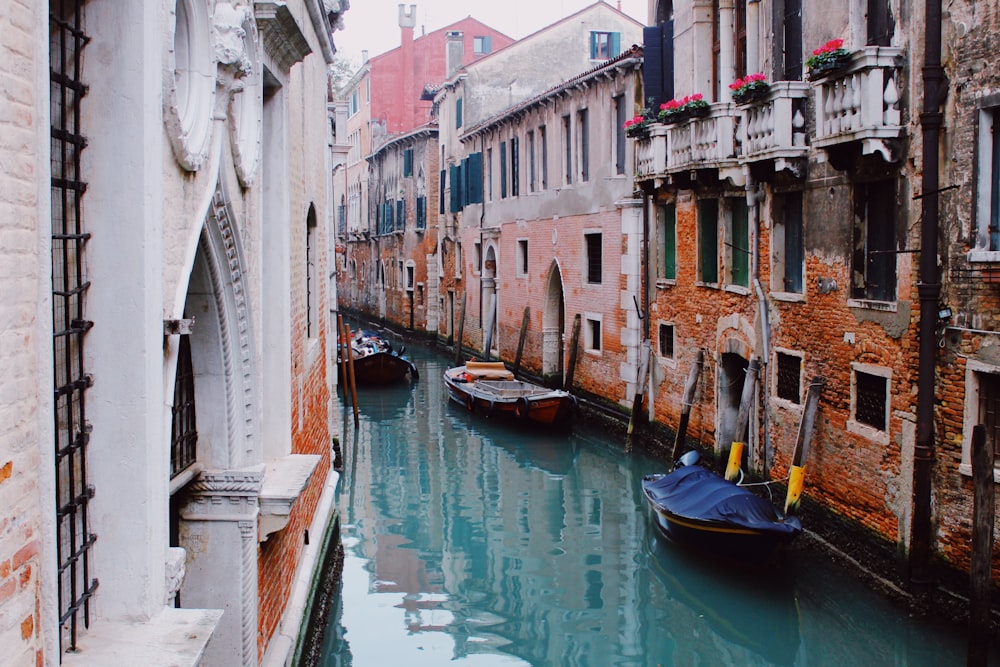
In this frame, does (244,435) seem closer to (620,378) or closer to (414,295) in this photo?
(620,378)

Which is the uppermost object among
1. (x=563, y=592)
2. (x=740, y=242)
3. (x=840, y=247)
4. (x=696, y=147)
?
(x=696, y=147)

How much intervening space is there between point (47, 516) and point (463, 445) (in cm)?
1349

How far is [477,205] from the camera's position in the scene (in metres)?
A: 24.7

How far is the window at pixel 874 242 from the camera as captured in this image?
8859 millimetres

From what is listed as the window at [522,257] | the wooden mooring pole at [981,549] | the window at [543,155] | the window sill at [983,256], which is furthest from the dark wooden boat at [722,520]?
the window at [522,257]

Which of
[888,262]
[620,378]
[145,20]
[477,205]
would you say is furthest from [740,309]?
[477,205]

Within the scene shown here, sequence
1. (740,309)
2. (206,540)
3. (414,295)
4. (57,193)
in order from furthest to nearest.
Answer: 1. (414,295)
2. (740,309)
3. (206,540)
4. (57,193)

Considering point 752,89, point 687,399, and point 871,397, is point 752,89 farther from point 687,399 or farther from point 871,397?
point 687,399

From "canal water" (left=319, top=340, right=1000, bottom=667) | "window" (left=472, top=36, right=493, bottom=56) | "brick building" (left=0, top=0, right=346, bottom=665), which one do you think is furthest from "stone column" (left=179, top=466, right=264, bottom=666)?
"window" (left=472, top=36, right=493, bottom=56)

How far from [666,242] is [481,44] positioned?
2137cm

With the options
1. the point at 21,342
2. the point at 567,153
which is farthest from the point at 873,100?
the point at 567,153

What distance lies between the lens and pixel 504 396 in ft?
55.6

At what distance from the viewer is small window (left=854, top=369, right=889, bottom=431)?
885 centimetres

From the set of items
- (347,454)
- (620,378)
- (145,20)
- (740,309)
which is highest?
(145,20)
